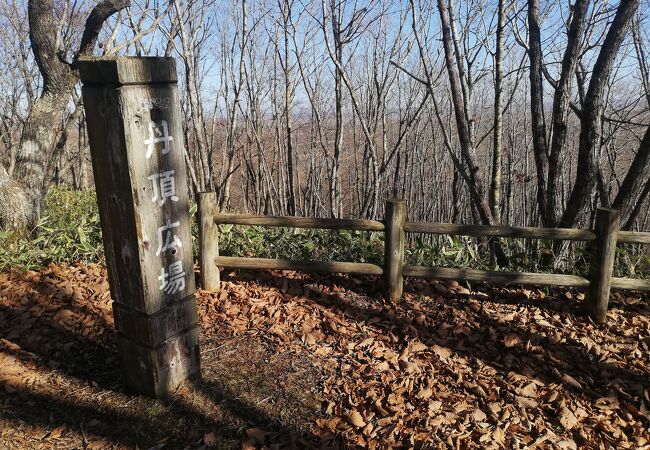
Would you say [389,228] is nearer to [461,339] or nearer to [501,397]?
[461,339]

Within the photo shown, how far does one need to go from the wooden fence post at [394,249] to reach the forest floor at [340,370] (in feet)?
0.57

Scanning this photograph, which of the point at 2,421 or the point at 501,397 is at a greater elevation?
the point at 2,421

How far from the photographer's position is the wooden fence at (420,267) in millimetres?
3904

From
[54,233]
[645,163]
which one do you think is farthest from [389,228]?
[54,233]

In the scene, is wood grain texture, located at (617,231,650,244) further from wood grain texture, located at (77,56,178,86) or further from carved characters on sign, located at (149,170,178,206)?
wood grain texture, located at (77,56,178,86)

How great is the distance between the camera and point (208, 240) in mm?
4383

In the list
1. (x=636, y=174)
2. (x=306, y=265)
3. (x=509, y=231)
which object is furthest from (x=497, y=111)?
(x=306, y=265)

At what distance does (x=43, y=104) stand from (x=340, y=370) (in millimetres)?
5460

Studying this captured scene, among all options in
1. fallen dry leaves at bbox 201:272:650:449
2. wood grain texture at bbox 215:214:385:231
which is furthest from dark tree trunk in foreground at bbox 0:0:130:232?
fallen dry leaves at bbox 201:272:650:449

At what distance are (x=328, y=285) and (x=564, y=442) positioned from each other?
2.42 metres

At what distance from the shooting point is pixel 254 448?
2562 mm

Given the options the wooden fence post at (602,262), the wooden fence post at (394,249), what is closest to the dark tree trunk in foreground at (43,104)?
the wooden fence post at (394,249)

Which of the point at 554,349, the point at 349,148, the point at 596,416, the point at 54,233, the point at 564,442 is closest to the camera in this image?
the point at 564,442

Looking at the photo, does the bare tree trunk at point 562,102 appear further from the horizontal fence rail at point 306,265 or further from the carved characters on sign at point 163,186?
the carved characters on sign at point 163,186
